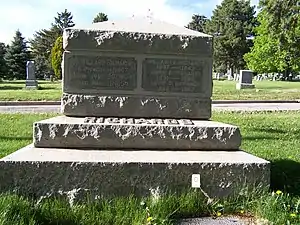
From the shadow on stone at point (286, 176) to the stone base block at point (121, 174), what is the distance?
0.61m

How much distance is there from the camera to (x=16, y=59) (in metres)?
60.0

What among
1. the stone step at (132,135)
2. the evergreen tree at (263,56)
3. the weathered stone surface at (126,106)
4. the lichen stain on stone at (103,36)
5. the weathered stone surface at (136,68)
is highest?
the evergreen tree at (263,56)

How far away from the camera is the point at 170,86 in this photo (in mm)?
5359

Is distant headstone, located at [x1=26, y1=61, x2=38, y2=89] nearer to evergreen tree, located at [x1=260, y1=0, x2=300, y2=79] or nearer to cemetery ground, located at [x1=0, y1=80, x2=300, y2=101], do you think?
cemetery ground, located at [x1=0, y1=80, x2=300, y2=101]

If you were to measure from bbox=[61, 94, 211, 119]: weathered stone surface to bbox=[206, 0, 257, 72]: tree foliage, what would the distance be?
229 feet

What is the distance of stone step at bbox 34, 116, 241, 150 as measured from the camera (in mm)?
4762

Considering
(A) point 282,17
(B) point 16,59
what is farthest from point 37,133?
(B) point 16,59

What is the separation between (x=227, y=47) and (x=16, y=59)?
35.4 m

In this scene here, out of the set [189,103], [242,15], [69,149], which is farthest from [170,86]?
[242,15]

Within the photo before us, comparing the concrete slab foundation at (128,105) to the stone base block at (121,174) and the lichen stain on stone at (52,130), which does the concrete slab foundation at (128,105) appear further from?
the stone base block at (121,174)

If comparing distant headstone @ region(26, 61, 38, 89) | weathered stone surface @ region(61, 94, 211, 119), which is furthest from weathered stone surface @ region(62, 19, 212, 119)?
distant headstone @ region(26, 61, 38, 89)

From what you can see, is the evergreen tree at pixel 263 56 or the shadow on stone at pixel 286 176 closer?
the shadow on stone at pixel 286 176

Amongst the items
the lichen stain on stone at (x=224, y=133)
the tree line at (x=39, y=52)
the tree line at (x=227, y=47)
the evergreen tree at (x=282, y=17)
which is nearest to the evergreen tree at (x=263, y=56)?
the tree line at (x=227, y=47)

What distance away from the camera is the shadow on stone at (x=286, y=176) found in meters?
4.95
